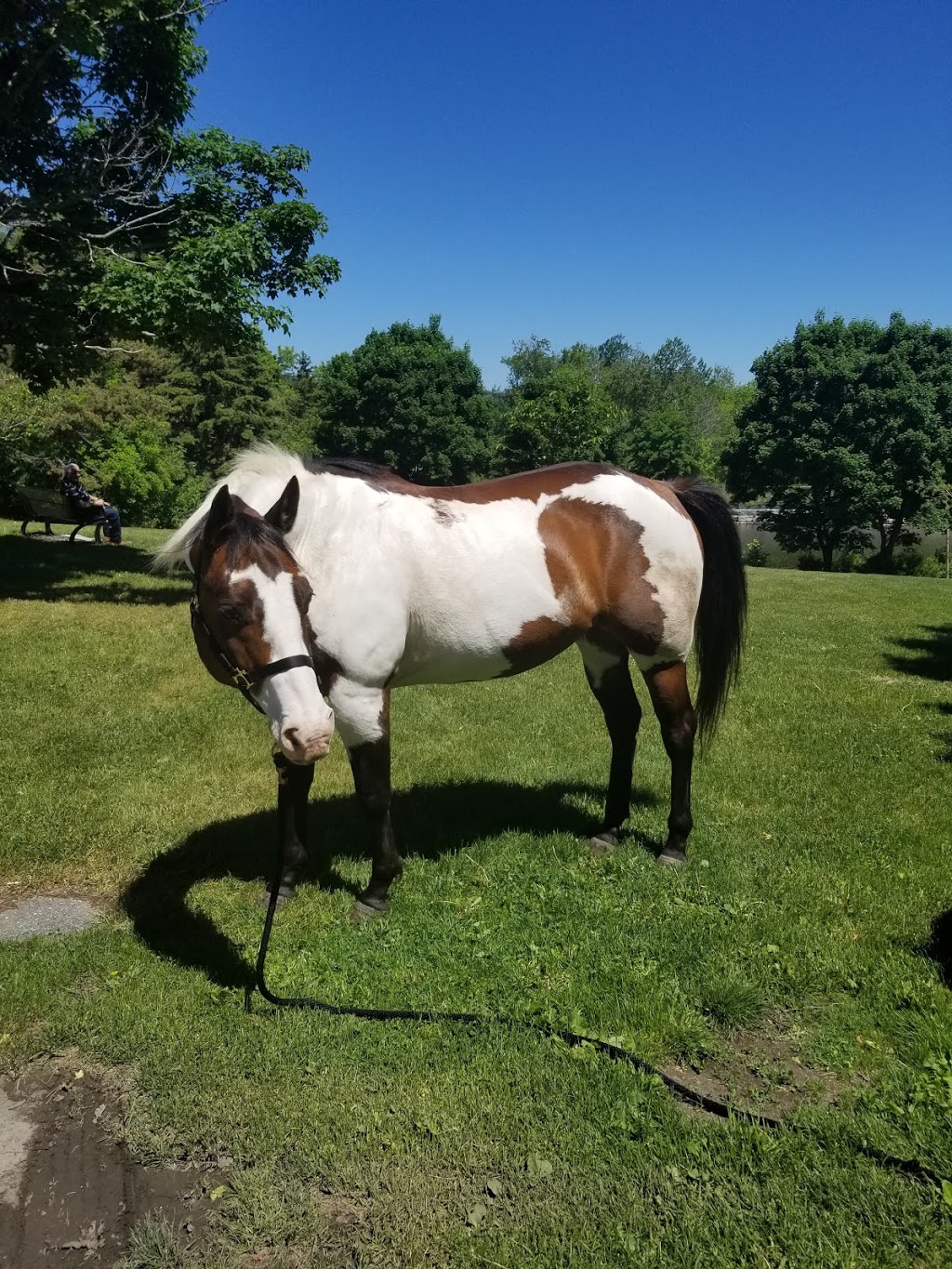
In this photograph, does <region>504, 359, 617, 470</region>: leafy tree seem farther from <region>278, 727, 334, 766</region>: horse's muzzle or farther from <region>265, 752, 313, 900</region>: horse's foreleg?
<region>278, 727, 334, 766</region>: horse's muzzle

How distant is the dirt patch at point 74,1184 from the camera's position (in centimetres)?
198

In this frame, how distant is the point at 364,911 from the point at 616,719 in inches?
71.7

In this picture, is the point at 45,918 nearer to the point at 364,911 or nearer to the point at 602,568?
the point at 364,911

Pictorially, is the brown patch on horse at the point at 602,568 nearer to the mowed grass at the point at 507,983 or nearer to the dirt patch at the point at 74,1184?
the mowed grass at the point at 507,983

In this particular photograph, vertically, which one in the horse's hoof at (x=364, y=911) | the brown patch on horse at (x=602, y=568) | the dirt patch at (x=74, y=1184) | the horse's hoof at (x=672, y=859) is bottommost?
the dirt patch at (x=74, y=1184)

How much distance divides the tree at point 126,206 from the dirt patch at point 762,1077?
10.2 metres

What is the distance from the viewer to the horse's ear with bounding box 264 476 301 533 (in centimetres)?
291

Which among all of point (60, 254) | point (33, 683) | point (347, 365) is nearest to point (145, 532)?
point (60, 254)

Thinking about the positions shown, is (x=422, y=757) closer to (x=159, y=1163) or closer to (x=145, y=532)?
(x=159, y=1163)

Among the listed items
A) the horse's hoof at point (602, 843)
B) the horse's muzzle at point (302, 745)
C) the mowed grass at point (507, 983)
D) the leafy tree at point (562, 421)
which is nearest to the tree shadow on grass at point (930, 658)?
the mowed grass at point (507, 983)

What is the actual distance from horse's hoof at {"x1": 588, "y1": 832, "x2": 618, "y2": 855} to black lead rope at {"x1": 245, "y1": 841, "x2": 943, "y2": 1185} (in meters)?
1.52

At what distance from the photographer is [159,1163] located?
2217 mm

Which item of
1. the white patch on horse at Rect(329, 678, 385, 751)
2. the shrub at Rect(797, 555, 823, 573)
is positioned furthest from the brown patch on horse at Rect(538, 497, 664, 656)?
the shrub at Rect(797, 555, 823, 573)

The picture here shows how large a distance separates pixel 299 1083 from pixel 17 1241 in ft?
2.66
